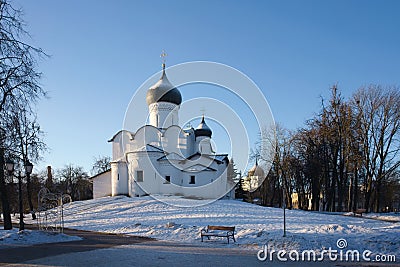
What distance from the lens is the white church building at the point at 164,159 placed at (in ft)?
131

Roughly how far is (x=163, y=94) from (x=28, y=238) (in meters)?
31.2

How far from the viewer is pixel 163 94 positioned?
4400cm

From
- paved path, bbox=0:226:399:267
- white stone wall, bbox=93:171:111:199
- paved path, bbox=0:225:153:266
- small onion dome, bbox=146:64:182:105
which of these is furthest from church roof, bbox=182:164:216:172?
paved path, bbox=0:226:399:267

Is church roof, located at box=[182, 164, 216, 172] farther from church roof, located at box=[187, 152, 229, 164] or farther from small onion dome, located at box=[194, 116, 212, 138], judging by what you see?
small onion dome, located at box=[194, 116, 212, 138]

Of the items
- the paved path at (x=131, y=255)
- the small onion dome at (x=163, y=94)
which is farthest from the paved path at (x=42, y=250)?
the small onion dome at (x=163, y=94)

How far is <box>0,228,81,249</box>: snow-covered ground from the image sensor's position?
44.4 feet

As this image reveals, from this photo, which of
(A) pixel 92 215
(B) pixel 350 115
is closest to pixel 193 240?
(A) pixel 92 215

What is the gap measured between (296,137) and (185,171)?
1342 cm

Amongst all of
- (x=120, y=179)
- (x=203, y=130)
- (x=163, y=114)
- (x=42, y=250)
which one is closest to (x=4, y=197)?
(x=42, y=250)

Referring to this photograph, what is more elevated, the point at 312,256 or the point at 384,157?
the point at 384,157

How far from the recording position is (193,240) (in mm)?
15547

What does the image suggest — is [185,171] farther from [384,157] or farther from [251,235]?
[251,235]

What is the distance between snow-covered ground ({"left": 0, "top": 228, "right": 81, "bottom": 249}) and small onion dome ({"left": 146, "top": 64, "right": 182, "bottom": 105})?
29896 mm

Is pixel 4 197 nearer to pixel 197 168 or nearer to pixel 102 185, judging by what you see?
pixel 197 168
